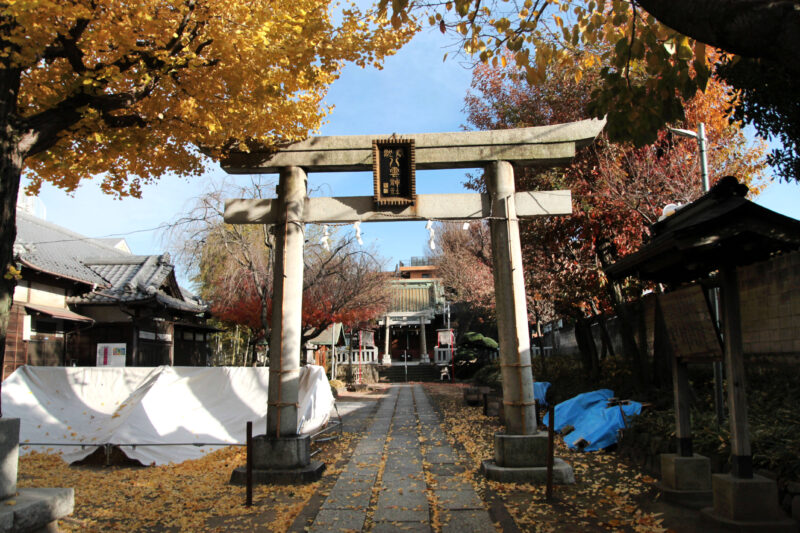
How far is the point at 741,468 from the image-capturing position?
4844mm

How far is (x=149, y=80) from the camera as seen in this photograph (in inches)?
223

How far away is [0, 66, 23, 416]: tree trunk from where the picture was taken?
436 centimetres

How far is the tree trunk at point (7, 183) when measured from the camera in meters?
4.36

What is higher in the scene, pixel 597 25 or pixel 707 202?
pixel 597 25

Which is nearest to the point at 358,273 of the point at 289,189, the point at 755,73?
the point at 289,189

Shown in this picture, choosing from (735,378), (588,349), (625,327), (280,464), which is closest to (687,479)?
(735,378)

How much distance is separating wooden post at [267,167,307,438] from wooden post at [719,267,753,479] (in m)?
5.27

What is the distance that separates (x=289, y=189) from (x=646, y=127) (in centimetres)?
497

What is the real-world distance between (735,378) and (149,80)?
661 centimetres

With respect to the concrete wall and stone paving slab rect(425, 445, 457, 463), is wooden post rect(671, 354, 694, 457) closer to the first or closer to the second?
the concrete wall

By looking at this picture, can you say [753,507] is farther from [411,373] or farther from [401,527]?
[411,373]

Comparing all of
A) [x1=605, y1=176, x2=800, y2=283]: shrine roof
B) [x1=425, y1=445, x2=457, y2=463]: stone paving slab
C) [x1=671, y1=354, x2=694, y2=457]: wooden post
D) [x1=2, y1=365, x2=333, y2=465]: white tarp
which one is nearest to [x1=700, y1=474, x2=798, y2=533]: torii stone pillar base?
[x1=671, y1=354, x2=694, y2=457]: wooden post

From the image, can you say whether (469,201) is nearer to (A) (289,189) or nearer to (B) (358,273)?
(A) (289,189)

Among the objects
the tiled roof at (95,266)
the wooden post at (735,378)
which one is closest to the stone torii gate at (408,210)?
the wooden post at (735,378)
